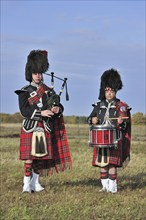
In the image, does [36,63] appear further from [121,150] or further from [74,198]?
[74,198]

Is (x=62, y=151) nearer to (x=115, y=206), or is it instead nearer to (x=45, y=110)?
(x=45, y=110)

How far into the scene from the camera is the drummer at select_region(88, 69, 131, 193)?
7113 millimetres

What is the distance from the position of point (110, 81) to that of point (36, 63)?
44.9 inches

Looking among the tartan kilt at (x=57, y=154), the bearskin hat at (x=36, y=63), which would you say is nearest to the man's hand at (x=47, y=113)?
the tartan kilt at (x=57, y=154)

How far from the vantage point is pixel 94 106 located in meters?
7.34

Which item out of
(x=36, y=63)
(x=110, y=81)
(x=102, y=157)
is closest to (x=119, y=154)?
(x=102, y=157)

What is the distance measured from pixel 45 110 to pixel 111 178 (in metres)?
1.47

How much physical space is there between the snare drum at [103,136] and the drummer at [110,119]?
34cm

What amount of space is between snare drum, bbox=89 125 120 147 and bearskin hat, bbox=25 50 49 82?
1150 mm

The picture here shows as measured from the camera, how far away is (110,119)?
706cm

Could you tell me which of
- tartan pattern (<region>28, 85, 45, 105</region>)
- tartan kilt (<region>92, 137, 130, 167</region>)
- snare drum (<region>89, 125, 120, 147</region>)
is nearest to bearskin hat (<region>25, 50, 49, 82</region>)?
tartan pattern (<region>28, 85, 45, 105</region>)

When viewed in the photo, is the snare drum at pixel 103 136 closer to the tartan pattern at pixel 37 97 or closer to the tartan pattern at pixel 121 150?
the tartan pattern at pixel 121 150

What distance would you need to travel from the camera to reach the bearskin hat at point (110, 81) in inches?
285

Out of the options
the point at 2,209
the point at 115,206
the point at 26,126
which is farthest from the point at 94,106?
the point at 2,209
